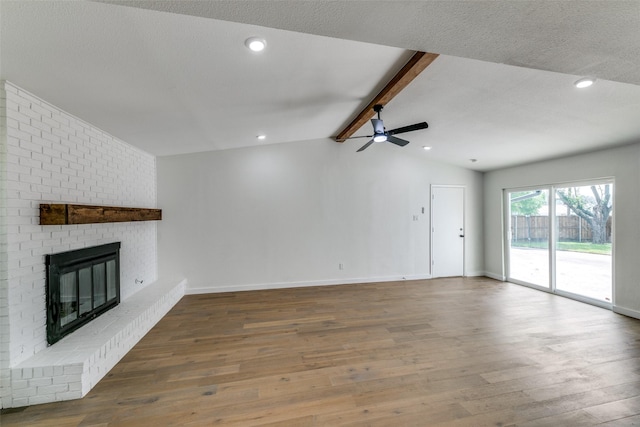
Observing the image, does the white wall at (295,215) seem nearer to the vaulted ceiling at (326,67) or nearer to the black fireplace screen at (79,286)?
the vaulted ceiling at (326,67)

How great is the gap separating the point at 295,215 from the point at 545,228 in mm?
4573

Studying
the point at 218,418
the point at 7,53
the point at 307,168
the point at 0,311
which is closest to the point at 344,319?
the point at 218,418

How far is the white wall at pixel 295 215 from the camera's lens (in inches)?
182

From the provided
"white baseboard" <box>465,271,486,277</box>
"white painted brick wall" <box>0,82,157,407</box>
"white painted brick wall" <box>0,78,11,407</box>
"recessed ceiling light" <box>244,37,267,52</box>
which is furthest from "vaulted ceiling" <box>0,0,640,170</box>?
"white baseboard" <box>465,271,486,277</box>

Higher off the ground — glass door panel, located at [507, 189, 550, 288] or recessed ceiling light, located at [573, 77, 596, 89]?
recessed ceiling light, located at [573, 77, 596, 89]

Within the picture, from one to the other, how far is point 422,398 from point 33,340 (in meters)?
3.10

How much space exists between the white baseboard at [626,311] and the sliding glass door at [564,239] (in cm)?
18

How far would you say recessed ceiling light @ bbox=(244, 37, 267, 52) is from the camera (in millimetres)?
1825

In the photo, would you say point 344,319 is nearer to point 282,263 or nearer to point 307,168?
point 282,263

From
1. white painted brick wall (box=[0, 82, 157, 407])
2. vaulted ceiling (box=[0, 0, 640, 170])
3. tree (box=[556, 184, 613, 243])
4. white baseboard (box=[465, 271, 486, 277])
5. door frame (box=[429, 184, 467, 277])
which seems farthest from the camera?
white baseboard (box=[465, 271, 486, 277])

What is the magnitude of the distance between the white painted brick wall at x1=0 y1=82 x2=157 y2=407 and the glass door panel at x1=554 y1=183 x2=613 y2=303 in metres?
6.76

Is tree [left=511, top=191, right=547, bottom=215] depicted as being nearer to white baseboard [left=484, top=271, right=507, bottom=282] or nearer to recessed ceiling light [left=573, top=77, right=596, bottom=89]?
white baseboard [left=484, top=271, right=507, bottom=282]

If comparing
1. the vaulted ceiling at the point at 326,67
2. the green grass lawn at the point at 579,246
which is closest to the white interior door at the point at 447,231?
the green grass lawn at the point at 579,246

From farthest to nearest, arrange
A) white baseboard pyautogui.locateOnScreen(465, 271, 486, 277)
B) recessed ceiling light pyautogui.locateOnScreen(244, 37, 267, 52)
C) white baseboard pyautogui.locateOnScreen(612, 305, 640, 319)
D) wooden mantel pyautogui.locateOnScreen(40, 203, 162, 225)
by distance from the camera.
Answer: white baseboard pyautogui.locateOnScreen(465, 271, 486, 277), white baseboard pyautogui.locateOnScreen(612, 305, 640, 319), wooden mantel pyautogui.locateOnScreen(40, 203, 162, 225), recessed ceiling light pyautogui.locateOnScreen(244, 37, 267, 52)
